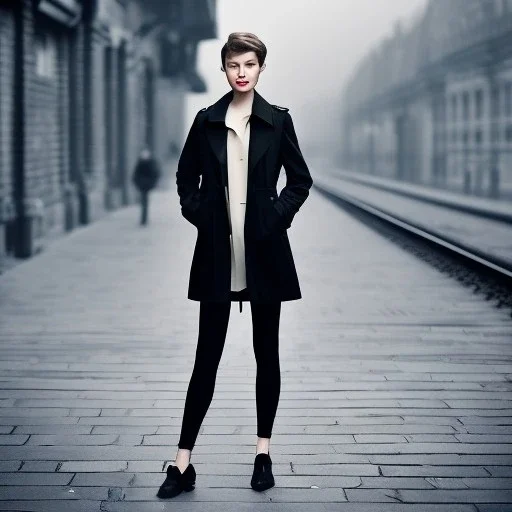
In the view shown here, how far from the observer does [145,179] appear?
58.9 feet

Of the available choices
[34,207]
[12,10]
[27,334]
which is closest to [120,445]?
[27,334]

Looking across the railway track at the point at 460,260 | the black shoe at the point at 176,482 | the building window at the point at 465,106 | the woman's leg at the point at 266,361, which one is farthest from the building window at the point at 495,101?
the black shoe at the point at 176,482

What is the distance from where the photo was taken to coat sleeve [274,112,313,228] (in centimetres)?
371

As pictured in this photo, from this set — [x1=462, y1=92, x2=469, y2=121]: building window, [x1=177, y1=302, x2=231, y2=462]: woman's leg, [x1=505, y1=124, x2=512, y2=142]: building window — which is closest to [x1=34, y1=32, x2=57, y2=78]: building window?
[x1=177, y1=302, x2=231, y2=462]: woman's leg

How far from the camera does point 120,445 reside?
4355 millimetres

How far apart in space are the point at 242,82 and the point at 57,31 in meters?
13.9

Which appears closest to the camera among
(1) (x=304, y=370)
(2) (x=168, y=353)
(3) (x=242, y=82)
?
(3) (x=242, y=82)

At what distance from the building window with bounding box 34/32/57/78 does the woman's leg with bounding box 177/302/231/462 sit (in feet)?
40.1

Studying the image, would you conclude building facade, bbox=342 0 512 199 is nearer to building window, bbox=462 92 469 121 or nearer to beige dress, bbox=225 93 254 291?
building window, bbox=462 92 469 121

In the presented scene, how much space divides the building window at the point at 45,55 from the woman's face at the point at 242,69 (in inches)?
478

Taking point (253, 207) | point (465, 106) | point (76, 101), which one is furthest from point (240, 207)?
point (465, 106)

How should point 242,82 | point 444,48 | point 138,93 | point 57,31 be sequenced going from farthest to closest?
point 444,48 → point 138,93 → point 57,31 → point 242,82

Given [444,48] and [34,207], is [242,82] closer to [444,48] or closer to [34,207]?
[34,207]

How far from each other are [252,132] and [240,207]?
286mm
